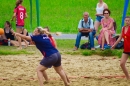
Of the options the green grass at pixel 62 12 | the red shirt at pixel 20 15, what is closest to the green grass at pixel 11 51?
the red shirt at pixel 20 15

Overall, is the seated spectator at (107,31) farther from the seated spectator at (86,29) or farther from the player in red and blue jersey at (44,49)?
the player in red and blue jersey at (44,49)

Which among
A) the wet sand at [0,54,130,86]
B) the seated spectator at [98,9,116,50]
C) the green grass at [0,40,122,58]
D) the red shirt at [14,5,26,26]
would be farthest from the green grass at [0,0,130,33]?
the wet sand at [0,54,130,86]

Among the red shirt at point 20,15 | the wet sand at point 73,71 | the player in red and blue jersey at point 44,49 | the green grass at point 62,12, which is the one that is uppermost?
the player in red and blue jersey at point 44,49

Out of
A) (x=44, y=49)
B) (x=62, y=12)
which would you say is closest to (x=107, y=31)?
(x=44, y=49)

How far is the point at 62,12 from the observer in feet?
93.7

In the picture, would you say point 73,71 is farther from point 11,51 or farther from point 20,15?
point 20,15

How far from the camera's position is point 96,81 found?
37.9ft

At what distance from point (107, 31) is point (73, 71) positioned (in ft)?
13.7

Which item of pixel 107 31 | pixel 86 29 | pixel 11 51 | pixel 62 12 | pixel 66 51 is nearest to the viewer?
pixel 11 51

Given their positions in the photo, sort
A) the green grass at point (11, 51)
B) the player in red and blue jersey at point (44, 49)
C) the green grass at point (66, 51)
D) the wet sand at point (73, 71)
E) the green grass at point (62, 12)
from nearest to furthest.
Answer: the player in red and blue jersey at point (44, 49)
the wet sand at point (73, 71)
the green grass at point (66, 51)
the green grass at point (11, 51)
the green grass at point (62, 12)

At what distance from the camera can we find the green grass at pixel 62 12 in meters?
25.2

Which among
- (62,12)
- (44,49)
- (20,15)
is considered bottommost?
(62,12)

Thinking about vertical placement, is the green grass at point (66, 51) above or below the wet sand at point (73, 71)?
below

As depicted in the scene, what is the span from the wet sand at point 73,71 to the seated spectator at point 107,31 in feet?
4.45
